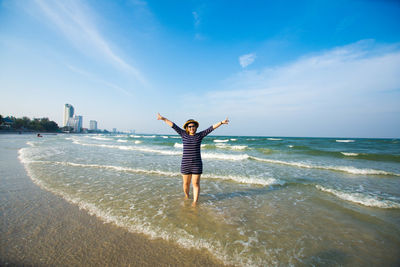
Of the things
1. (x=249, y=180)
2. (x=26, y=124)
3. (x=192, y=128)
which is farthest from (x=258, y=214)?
(x=26, y=124)

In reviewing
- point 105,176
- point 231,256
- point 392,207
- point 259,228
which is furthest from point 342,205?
point 105,176

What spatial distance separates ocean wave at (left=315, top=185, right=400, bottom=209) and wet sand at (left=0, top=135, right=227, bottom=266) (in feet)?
18.7

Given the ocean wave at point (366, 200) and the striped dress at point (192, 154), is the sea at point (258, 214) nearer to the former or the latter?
the ocean wave at point (366, 200)

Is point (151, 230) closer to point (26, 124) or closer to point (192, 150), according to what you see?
point (192, 150)

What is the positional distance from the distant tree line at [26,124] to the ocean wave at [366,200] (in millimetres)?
130795

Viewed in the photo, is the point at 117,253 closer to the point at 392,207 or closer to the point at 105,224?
the point at 105,224

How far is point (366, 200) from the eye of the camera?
539 centimetres

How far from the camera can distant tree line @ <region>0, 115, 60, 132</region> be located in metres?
89.0

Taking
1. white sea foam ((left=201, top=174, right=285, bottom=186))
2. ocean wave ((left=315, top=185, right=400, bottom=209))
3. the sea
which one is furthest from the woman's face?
ocean wave ((left=315, top=185, right=400, bottom=209))

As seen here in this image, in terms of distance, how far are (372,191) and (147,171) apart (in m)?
10.1

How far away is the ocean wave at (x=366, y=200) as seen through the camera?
16.6 feet

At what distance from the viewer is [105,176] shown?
25.1ft

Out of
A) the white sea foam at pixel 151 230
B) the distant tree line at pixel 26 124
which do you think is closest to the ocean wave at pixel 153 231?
the white sea foam at pixel 151 230

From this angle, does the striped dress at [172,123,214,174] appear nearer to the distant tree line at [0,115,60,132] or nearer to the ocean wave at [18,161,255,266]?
the ocean wave at [18,161,255,266]
